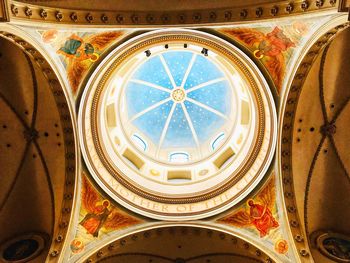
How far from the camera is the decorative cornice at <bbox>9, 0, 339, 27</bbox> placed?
813 centimetres

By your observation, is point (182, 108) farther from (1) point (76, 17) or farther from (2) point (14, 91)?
(1) point (76, 17)

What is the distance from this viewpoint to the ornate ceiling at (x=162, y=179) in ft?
29.3

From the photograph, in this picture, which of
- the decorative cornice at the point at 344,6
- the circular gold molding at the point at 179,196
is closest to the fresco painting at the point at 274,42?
the circular gold molding at the point at 179,196

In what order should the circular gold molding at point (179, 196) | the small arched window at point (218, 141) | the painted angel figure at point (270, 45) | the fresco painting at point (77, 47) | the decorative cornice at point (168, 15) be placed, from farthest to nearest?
1. the small arched window at point (218, 141)
2. the circular gold molding at point (179, 196)
3. the painted angel figure at point (270, 45)
4. the fresco painting at point (77, 47)
5. the decorative cornice at point (168, 15)

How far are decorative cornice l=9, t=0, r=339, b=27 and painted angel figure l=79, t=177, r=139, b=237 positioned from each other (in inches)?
226

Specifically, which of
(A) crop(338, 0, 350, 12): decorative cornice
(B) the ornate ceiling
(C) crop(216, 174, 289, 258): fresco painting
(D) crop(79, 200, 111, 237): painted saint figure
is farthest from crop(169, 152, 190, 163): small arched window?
(A) crop(338, 0, 350, 12): decorative cornice

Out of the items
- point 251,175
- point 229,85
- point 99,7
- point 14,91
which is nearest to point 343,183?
point 251,175

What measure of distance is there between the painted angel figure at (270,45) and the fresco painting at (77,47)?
344 centimetres

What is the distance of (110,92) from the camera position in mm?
14773

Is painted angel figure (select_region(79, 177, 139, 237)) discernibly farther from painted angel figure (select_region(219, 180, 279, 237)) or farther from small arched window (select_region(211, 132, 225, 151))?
small arched window (select_region(211, 132, 225, 151))

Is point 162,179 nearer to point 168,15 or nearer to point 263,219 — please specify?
point 263,219

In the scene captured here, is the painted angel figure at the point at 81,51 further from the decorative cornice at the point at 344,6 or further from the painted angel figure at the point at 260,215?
the painted angel figure at the point at 260,215

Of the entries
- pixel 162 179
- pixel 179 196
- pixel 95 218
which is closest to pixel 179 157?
pixel 162 179

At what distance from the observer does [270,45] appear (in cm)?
1037
